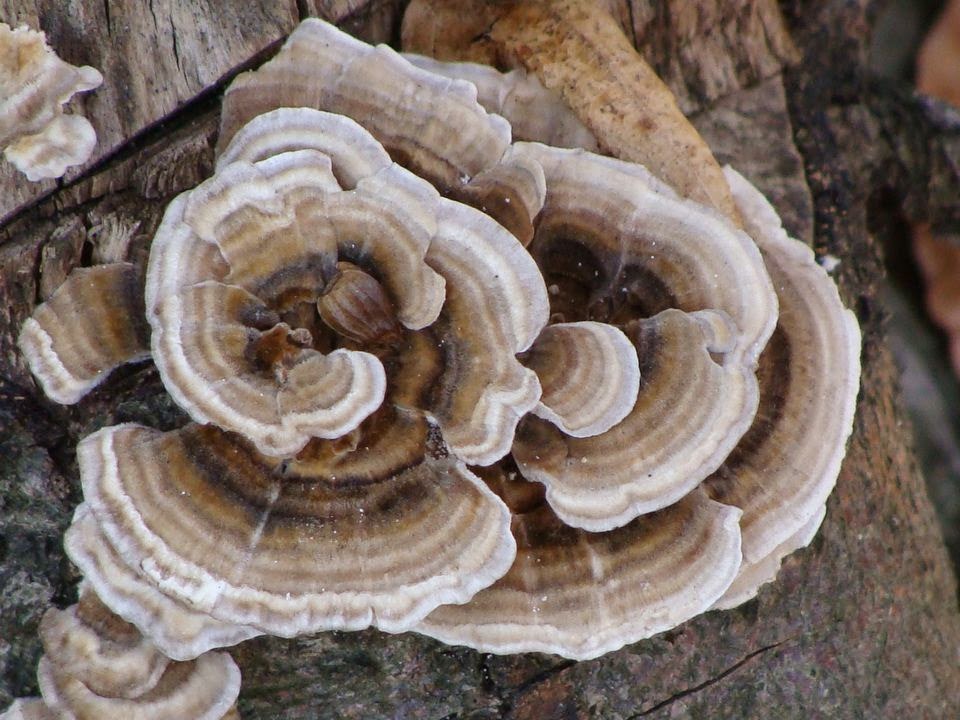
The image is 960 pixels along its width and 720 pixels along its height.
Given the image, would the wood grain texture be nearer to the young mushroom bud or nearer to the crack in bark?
the young mushroom bud

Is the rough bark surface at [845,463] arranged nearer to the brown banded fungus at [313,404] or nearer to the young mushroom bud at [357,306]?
the brown banded fungus at [313,404]

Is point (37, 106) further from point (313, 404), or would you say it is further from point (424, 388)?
point (424, 388)

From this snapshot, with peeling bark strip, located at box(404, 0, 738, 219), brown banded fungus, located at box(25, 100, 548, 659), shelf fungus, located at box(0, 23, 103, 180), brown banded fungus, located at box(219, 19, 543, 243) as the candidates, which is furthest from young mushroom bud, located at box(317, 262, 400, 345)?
peeling bark strip, located at box(404, 0, 738, 219)

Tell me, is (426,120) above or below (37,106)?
above

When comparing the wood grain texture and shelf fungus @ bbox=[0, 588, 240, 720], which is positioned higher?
the wood grain texture

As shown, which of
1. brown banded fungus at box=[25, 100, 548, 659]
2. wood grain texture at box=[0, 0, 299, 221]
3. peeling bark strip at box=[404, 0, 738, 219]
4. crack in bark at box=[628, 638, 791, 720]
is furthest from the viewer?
crack in bark at box=[628, 638, 791, 720]

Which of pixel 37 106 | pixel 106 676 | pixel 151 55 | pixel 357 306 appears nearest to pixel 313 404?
pixel 357 306

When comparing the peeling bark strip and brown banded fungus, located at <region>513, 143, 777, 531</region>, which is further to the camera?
the peeling bark strip

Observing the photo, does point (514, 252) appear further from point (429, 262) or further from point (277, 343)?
point (277, 343)

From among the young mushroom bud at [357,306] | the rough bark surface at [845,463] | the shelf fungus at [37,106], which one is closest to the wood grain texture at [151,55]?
the rough bark surface at [845,463]
